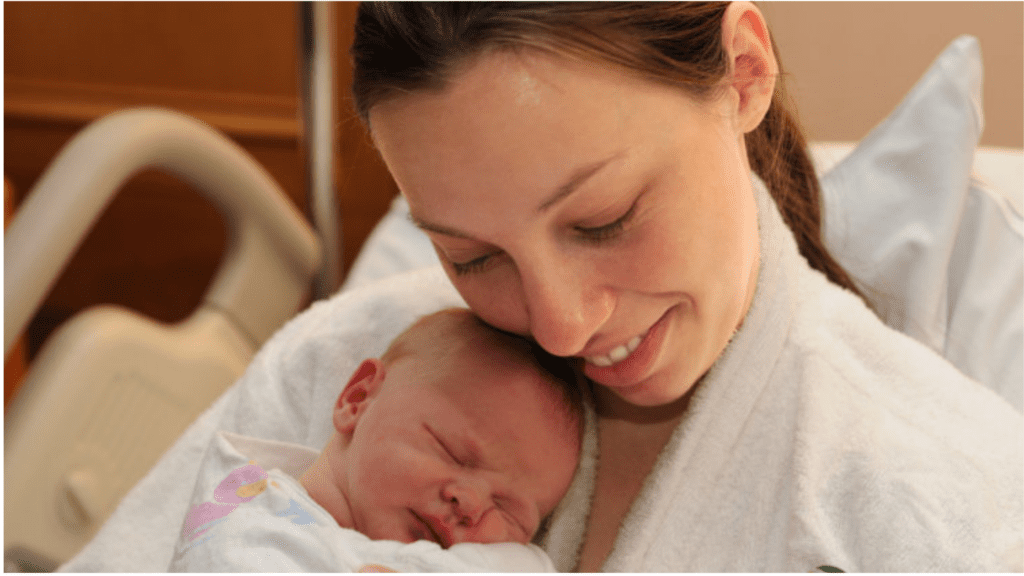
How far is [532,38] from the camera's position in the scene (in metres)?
0.81

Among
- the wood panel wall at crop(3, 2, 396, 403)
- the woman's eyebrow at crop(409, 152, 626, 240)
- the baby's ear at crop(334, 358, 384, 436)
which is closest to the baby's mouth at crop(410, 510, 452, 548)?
the baby's ear at crop(334, 358, 384, 436)

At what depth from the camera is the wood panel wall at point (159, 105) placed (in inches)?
129

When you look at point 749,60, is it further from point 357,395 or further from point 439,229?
point 357,395

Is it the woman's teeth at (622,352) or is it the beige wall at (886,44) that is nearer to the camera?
the woman's teeth at (622,352)

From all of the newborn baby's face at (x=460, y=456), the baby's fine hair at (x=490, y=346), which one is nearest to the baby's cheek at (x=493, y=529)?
the newborn baby's face at (x=460, y=456)

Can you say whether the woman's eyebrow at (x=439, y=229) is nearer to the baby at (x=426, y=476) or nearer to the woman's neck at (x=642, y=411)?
the baby at (x=426, y=476)

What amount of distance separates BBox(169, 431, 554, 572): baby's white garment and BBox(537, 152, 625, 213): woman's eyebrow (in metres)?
0.35

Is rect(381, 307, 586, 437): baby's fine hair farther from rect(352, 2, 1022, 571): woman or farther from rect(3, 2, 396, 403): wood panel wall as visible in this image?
rect(3, 2, 396, 403): wood panel wall

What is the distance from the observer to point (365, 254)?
1.83m

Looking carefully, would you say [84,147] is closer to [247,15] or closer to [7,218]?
Result: [7,218]

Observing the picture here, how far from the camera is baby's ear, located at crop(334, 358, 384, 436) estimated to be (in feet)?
3.51

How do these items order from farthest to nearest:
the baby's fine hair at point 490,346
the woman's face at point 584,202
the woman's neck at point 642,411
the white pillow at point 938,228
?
the white pillow at point 938,228 < the woman's neck at point 642,411 < the baby's fine hair at point 490,346 < the woman's face at point 584,202

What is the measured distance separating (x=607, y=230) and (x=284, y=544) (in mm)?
395

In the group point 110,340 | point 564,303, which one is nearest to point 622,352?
point 564,303
